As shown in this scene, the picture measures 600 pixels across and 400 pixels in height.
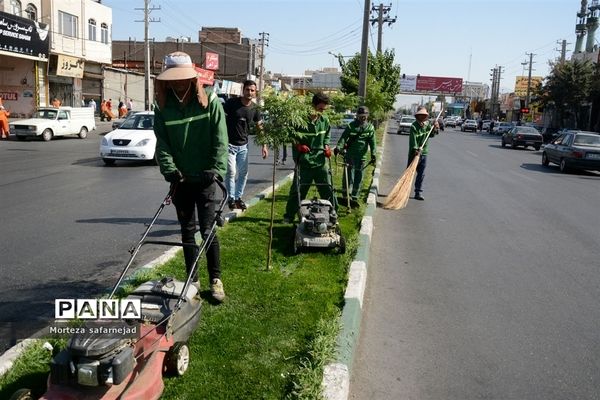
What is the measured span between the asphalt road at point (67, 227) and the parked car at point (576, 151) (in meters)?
10.5

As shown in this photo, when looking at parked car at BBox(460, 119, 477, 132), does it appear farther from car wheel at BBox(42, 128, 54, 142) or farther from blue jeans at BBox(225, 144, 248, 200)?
blue jeans at BBox(225, 144, 248, 200)

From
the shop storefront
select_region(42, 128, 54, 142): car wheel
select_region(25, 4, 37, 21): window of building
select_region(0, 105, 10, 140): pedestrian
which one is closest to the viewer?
select_region(0, 105, 10, 140): pedestrian

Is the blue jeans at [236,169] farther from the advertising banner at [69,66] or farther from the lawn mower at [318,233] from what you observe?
the advertising banner at [69,66]

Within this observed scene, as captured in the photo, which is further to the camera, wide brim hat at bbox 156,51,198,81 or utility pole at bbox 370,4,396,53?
utility pole at bbox 370,4,396,53

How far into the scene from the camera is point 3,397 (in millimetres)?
3273

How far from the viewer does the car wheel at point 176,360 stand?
3.47m

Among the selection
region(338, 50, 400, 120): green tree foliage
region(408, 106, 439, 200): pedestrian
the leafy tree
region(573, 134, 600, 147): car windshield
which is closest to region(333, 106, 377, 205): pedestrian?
region(408, 106, 439, 200): pedestrian

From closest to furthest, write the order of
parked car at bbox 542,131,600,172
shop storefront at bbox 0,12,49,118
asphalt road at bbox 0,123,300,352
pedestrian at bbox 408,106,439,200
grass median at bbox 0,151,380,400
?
grass median at bbox 0,151,380,400, asphalt road at bbox 0,123,300,352, pedestrian at bbox 408,106,439,200, parked car at bbox 542,131,600,172, shop storefront at bbox 0,12,49,118

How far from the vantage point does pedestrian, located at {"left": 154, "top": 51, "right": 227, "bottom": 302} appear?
4.21 metres

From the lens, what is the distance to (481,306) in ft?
17.8

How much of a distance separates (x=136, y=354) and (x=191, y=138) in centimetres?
185

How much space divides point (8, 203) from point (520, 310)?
8194mm

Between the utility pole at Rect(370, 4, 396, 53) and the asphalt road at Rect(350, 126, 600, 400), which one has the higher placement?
the utility pole at Rect(370, 4, 396, 53)

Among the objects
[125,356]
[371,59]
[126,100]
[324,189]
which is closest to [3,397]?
[125,356]
